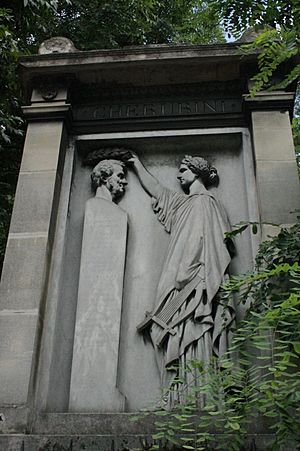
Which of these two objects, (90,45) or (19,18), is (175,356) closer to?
(19,18)

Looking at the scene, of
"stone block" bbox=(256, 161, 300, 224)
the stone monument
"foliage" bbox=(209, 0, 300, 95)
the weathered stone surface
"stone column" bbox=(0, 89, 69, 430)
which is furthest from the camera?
"stone block" bbox=(256, 161, 300, 224)

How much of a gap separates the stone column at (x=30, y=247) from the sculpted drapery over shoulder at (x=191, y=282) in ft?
3.70

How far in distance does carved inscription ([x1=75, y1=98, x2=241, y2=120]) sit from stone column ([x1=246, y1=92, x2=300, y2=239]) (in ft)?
1.58

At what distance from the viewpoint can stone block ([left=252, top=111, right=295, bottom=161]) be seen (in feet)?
21.5

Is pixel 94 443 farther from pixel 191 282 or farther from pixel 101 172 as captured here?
pixel 101 172

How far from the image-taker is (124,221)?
6719mm

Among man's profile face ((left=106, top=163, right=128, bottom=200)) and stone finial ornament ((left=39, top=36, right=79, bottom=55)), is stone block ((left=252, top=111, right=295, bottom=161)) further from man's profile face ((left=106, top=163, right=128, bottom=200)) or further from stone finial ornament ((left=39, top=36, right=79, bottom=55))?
stone finial ornament ((left=39, top=36, right=79, bottom=55))

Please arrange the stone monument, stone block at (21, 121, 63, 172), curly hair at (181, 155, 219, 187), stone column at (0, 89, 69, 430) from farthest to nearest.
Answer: curly hair at (181, 155, 219, 187) → stone block at (21, 121, 63, 172) → the stone monument → stone column at (0, 89, 69, 430)

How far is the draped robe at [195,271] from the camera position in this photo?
18.8ft

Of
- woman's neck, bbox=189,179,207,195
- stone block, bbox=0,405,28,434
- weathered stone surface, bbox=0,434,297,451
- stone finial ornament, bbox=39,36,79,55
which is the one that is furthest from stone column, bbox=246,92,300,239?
stone block, bbox=0,405,28,434

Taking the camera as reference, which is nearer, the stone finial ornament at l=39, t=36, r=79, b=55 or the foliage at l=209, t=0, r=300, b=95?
the foliage at l=209, t=0, r=300, b=95

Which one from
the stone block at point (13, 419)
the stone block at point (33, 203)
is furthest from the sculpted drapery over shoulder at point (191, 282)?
the stone block at point (13, 419)

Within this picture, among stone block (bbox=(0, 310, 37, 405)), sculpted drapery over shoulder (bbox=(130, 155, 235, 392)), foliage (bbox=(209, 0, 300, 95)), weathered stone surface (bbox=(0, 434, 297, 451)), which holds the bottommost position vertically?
weathered stone surface (bbox=(0, 434, 297, 451))

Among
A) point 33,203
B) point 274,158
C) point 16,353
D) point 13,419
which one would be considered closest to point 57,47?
point 33,203
